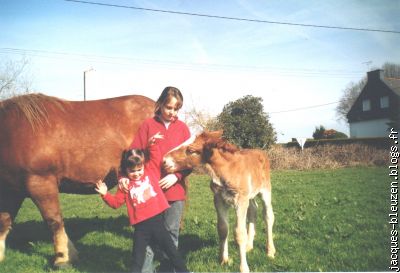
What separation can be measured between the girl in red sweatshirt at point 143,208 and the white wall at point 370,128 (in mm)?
26386

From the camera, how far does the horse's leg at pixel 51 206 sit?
5.05m

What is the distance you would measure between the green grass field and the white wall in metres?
19.2

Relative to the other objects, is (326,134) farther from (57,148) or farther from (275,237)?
(57,148)

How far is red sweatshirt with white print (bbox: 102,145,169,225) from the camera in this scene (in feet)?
13.5

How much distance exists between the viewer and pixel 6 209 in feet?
19.2

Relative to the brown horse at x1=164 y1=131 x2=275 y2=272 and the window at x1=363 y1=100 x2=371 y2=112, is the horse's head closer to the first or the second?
the brown horse at x1=164 y1=131 x2=275 y2=272

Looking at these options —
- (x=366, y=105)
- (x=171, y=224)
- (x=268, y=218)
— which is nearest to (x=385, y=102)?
(x=366, y=105)

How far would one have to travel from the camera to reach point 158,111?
471cm

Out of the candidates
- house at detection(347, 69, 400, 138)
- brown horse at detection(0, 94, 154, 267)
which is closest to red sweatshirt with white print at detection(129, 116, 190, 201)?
brown horse at detection(0, 94, 154, 267)

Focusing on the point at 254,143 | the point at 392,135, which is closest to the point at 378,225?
the point at 392,135

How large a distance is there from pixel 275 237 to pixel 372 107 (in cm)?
3258

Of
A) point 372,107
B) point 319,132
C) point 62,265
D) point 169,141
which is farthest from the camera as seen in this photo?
point 319,132

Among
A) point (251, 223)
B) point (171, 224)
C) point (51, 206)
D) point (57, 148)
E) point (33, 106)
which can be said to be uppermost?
point (33, 106)

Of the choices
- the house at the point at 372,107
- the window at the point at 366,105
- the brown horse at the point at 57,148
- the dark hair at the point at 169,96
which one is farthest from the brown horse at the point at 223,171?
the window at the point at 366,105
